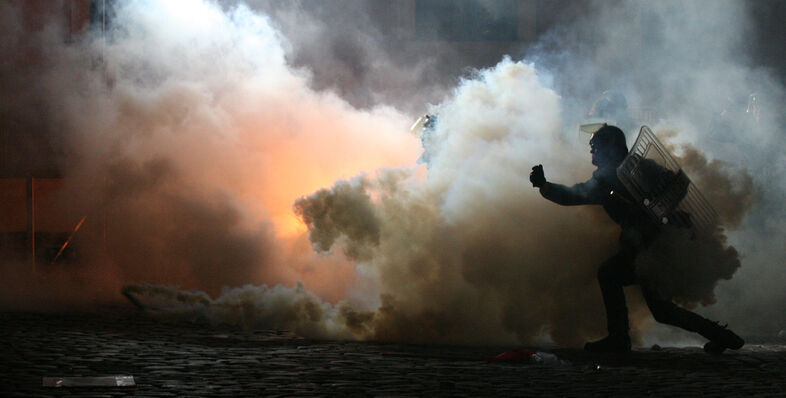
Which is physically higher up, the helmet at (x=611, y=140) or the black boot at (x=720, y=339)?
the helmet at (x=611, y=140)

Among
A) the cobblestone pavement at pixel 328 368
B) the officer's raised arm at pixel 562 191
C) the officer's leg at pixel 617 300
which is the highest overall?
the officer's raised arm at pixel 562 191

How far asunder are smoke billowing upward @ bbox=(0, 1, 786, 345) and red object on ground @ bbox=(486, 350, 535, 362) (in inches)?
52.9

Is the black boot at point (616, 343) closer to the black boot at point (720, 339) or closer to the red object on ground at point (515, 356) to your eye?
the black boot at point (720, 339)

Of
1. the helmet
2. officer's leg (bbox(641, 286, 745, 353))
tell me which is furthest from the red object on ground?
the helmet

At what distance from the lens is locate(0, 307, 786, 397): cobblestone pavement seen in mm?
7367

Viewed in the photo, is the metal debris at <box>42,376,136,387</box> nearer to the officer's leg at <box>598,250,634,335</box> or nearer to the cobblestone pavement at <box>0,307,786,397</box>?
the cobblestone pavement at <box>0,307,786,397</box>

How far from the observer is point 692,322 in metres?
9.38

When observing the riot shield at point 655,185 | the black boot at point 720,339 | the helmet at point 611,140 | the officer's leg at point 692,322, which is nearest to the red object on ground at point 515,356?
the officer's leg at point 692,322

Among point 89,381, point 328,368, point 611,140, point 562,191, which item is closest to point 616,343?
point 562,191

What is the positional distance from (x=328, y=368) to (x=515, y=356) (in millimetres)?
1517

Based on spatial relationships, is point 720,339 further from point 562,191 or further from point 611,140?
point 611,140

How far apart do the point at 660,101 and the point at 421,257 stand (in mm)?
9957

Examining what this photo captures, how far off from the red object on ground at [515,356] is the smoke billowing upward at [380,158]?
4.41 feet

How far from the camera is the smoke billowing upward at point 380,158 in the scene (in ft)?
33.8
